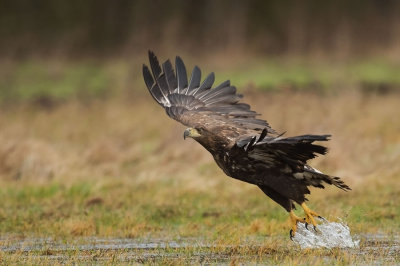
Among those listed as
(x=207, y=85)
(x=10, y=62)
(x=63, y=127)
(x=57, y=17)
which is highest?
(x=57, y=17)

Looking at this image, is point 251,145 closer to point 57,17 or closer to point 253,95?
point 253,95

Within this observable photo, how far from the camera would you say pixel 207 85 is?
468 inches

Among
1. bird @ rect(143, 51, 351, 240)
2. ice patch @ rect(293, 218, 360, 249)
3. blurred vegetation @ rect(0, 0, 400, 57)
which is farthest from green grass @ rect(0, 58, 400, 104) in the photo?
ice patch @ rect(293, 218, 360, 249)

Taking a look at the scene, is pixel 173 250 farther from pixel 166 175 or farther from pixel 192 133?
pixel 166 175

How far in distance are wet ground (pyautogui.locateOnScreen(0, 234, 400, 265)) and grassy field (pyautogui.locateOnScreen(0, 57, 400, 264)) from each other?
0.04 m

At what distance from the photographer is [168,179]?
1494 cm

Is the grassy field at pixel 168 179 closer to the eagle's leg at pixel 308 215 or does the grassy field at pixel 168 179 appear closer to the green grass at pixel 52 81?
the eagle's leg at pixel 308 215

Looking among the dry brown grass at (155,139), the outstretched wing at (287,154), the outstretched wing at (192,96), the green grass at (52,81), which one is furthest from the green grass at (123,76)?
the outstretched wing at (287,154)

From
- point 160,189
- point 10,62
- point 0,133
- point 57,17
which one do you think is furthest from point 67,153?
point 57,17

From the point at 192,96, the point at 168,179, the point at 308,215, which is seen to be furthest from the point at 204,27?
the point at 308,215

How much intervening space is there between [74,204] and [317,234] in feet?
14.2

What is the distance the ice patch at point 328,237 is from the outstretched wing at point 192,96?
192 cm

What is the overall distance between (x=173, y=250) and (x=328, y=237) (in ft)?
4.87

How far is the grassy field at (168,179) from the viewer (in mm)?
10711
